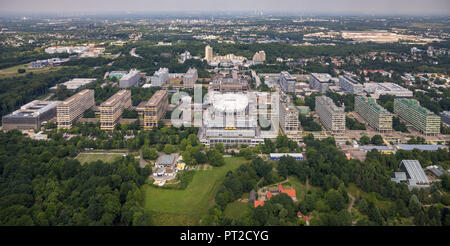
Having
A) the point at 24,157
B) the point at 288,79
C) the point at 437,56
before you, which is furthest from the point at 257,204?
the point at 437,56

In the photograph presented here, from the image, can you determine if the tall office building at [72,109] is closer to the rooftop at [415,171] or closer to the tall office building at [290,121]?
the tall office building at [290,121]

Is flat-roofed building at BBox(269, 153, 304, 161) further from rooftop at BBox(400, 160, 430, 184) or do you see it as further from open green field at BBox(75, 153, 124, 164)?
open green field at BBox(75, 153, 124, 164)

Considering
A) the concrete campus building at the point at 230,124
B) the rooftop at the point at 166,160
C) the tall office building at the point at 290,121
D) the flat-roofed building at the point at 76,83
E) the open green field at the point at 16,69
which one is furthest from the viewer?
the open green field at the point at 16,69

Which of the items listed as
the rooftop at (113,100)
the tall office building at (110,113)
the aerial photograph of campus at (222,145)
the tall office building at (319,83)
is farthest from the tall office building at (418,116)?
the rooftop at (113,100)

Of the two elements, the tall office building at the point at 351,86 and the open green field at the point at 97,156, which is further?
the tall office building at the point at 351,86

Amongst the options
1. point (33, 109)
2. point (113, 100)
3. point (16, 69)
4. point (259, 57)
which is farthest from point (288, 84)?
point (16, 69)

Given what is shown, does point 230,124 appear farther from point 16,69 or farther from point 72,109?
point 16,69

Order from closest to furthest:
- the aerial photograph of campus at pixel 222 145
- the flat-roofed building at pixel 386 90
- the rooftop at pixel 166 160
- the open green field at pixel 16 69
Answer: the aerial photograph of campus at pixel 222 145 < the rooftop at pixel 166 160 < the flat-roofed building at pixel 386 90 < the open green field at pixel 16 69
